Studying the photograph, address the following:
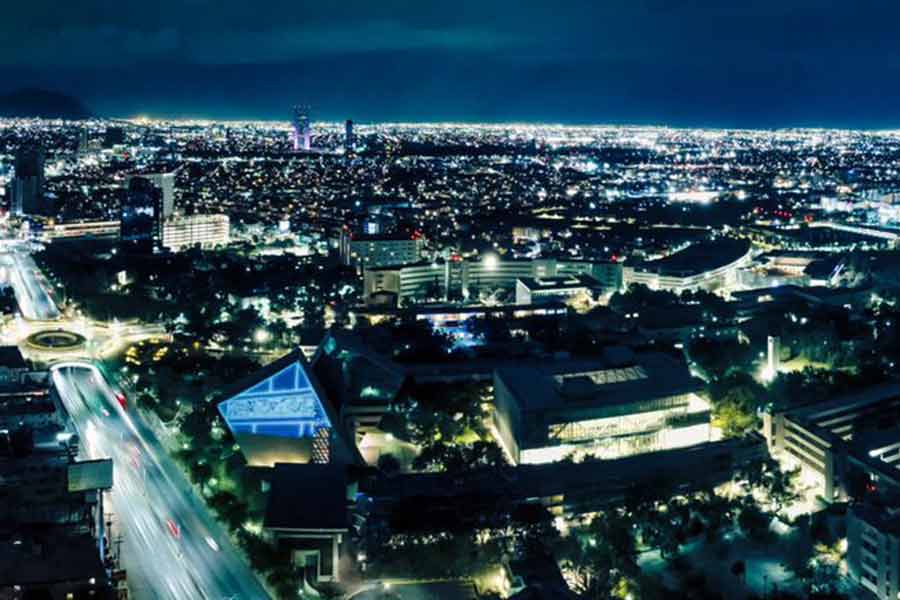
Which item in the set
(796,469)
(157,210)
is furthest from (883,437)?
(157,210)

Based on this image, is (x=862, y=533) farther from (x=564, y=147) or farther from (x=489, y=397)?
(x=564, y=147)

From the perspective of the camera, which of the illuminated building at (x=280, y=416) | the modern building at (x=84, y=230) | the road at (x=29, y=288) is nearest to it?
the illuminated building at (x=280, y=416)

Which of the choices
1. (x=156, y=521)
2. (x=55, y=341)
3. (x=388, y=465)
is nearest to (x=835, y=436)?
(x=388, y=465)

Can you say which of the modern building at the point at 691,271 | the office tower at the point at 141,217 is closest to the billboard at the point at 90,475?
the modern building at the point at 691,271

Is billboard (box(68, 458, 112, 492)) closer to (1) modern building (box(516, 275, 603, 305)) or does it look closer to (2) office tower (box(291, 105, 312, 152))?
(1) modern building (box(516, 275, 603, 305))

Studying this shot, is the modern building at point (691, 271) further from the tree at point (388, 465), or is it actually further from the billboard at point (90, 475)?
the billboard at point (90, 475)

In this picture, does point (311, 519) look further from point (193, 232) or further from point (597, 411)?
point (193, 232)

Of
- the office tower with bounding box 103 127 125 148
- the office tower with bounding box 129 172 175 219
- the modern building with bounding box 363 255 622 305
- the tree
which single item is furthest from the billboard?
the office tower with bounding box 103 127 125 148
